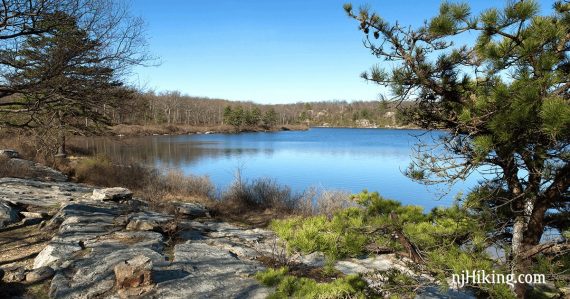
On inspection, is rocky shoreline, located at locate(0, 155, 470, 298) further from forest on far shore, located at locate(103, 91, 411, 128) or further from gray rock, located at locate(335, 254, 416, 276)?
forest on far shore, located at locate(103, 91, 411, 128)

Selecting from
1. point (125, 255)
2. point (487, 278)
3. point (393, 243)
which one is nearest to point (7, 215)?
point (125, 255)

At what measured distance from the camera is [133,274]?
5.31m

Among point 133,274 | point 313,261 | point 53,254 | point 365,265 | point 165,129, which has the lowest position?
point 313,261

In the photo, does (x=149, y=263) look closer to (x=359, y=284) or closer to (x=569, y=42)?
(x=359, y=284)

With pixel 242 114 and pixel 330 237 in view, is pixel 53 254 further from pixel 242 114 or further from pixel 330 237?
pixel 242 114

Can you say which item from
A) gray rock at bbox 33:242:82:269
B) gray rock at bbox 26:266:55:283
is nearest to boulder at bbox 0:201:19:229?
gray rock at bbox 33:242:82:269

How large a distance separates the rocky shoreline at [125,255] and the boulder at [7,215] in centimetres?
2

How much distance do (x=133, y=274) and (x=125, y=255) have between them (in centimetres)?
130

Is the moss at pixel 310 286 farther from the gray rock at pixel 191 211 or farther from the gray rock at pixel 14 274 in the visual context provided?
the gray rock at pixel 191 211

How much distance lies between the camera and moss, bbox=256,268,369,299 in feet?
16.0

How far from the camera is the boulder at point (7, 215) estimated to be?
8.29 meters

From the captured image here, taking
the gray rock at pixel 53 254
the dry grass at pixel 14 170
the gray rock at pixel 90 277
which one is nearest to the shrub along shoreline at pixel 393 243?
the gray rock at pixel 90 277

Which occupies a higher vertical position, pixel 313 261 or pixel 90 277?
pixel 90 277

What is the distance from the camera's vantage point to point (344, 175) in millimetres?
25516
